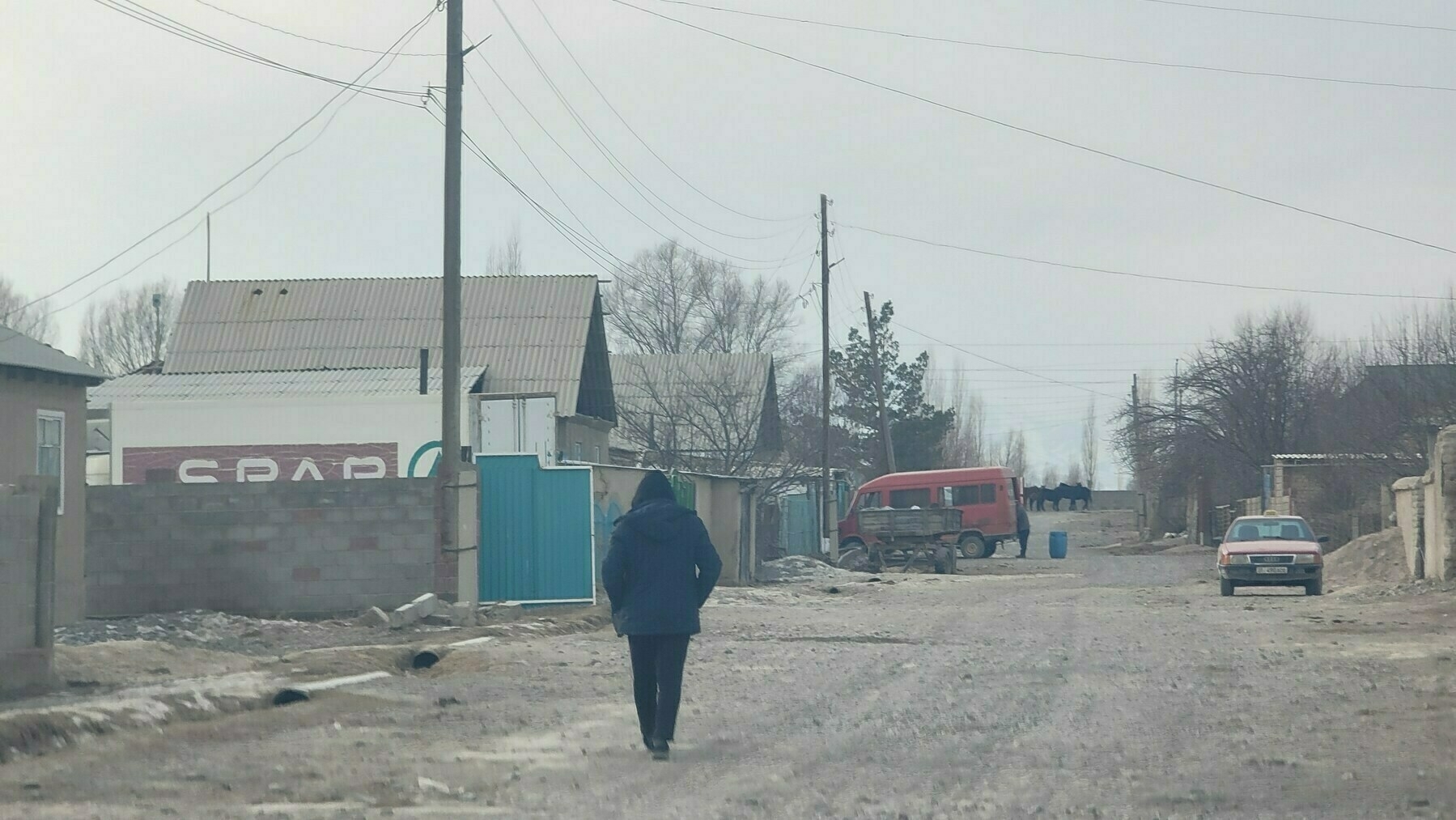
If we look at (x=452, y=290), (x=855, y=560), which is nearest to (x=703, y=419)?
(x=855, y=560)

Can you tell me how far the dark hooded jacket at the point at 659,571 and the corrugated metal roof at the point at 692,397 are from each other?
35.0m

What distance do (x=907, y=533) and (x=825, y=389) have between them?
5.10 meters

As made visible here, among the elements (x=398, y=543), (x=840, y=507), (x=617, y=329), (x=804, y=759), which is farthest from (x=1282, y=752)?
(x=617, y=329)

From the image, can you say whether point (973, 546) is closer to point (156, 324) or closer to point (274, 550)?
point (274, 550)

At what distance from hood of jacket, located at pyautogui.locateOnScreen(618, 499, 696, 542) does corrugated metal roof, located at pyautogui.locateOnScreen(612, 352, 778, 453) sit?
34942mm

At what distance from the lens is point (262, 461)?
32.0 metres

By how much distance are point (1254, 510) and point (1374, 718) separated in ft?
136

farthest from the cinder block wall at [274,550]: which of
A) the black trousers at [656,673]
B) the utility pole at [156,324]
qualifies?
the utility pole at [156,324]

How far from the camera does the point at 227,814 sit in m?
6.96

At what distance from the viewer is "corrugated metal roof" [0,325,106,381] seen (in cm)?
1900

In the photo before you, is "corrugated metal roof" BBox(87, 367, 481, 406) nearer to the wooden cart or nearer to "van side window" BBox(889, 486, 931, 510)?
the wooden cart

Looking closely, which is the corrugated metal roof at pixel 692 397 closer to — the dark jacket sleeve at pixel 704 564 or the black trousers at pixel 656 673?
the dark jacket sleeve at pixel 704 564

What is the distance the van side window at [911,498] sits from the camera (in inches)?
1893

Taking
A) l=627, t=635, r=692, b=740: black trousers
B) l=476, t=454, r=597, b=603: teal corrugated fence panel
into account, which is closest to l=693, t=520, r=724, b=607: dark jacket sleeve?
l=627, t=635, r=692, b=740: black trousers
